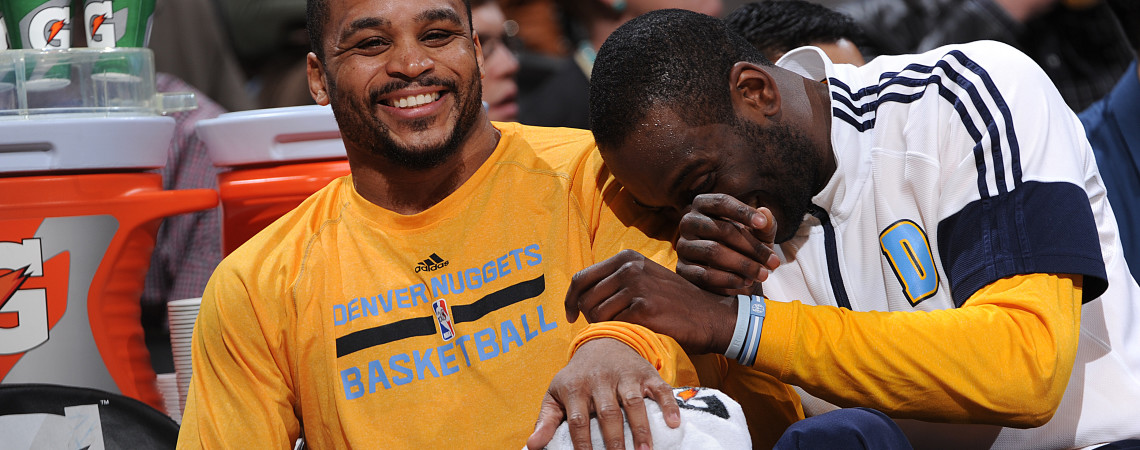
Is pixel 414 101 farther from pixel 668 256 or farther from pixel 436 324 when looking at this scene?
pixel 668 256

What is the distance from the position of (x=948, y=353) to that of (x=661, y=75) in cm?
60

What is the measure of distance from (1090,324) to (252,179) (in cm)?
159

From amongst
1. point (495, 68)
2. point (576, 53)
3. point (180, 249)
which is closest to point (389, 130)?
point (180, 249)

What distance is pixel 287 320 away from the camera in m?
1.86

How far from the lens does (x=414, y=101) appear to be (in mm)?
1860

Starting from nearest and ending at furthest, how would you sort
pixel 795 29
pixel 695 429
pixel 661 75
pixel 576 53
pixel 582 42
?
pixel 695 429
pixel 661 75
pixel 795 29
pixel 576 53
pixel 582 42

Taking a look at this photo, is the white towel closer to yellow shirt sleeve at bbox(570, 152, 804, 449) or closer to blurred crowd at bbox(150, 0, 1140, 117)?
yellow shirt sleeve at bbox(570, 152, 804, 449)

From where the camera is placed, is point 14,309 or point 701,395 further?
point 14,309

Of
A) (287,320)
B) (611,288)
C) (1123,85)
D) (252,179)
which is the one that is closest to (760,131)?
(611,288)

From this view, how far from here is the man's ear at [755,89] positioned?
176cm

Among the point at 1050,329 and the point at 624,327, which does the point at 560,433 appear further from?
the point at 1050,329

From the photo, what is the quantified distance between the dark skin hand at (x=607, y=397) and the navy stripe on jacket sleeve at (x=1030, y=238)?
1.67 feet

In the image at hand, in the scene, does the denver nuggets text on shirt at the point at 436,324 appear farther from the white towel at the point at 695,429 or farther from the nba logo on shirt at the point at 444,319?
the white towel at the point at 695,429

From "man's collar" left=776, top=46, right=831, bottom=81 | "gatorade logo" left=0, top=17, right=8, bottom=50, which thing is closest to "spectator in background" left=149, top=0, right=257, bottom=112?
"gatorade logo" left=0, top=17, right=8, bottom=50
